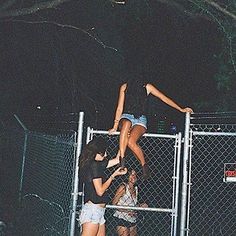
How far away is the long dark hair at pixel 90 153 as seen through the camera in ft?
22.1

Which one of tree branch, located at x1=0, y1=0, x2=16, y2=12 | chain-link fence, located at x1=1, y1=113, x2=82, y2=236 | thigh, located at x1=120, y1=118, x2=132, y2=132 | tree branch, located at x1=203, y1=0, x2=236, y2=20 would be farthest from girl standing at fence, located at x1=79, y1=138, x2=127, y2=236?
tree branch, located at x1=0, y1=0, x2=16, y2=12

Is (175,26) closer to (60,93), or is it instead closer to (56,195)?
(60,93)

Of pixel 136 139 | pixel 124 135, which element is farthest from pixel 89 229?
pixel 136 139

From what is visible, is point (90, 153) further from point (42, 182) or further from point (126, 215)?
point (42, 182)

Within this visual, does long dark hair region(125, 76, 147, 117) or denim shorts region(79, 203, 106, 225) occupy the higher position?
long dark hair region(125, 76, 147, 117)

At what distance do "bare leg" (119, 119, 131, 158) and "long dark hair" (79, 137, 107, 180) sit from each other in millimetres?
430

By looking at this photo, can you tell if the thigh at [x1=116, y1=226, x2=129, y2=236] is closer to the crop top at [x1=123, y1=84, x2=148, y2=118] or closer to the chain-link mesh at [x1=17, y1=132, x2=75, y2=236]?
the chain-link mesh at [x1=17, y1=132, x2=75, y2=236]

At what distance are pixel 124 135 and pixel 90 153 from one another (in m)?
0.72

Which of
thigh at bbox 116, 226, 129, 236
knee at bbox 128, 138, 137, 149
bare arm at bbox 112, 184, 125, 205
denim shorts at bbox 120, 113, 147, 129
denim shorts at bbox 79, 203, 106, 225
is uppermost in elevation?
denim shorts at bbox 120, 113, 147, 129

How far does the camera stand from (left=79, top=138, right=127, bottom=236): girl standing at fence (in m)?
6.66

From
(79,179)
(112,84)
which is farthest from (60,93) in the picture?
(79,179)

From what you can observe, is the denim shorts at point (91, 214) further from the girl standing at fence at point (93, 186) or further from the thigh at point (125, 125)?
the thigh at point (125, 125)

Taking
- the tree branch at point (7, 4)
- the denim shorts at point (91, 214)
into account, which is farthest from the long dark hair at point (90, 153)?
the tree branch at point (7, 4)

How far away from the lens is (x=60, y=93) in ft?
55.4
